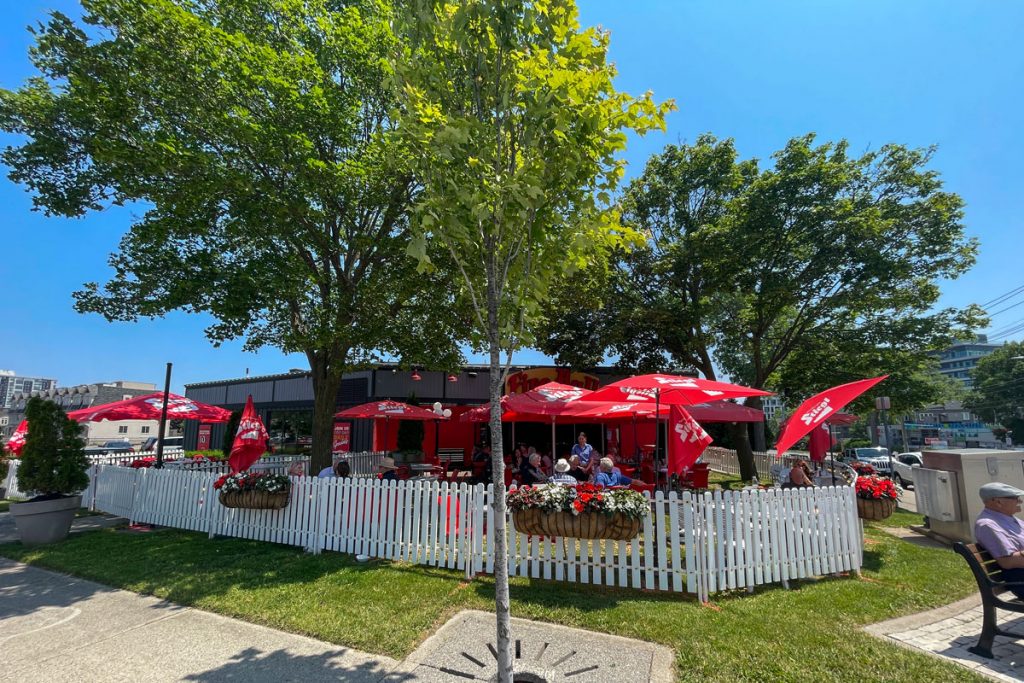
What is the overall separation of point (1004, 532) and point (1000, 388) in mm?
80726

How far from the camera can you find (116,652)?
426cm

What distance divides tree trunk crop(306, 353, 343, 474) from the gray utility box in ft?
39.0

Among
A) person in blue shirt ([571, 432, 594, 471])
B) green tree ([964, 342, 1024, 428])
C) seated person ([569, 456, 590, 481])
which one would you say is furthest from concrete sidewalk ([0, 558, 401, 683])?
green tree ([964, 342, 1024, 428])

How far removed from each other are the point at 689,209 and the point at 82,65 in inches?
659

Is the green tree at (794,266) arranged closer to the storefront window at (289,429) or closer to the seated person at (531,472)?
the seated person at (531,472)

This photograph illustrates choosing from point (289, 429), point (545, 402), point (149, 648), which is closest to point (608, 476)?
point (545, 402)

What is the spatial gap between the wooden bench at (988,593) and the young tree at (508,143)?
13.8 ft

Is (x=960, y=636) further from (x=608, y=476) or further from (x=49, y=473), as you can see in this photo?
(x=49, y=473)

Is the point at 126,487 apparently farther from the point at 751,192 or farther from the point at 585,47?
the point at 751,192

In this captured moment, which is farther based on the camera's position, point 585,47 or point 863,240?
point 863,240

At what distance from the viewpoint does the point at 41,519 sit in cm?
819

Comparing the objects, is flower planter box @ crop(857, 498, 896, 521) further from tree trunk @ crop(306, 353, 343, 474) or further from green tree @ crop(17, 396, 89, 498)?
green tree @ crop(17, 396, 89, 498)

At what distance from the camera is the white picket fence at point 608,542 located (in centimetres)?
562

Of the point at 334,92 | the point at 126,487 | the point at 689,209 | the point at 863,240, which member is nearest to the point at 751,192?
the point at 689,209
